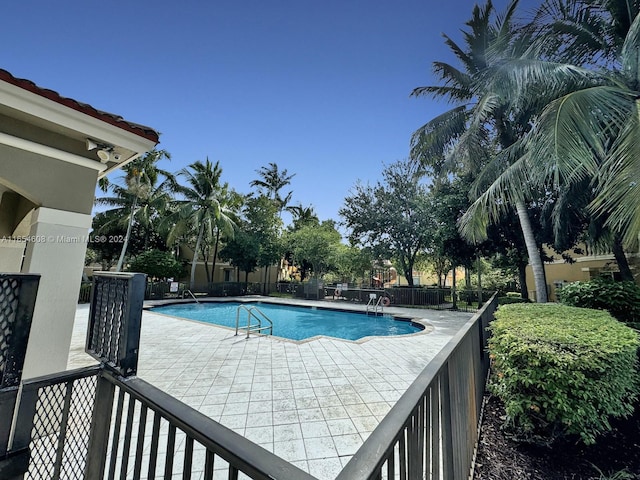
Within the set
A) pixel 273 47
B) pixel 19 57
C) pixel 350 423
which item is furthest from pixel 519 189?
pixel 19 57

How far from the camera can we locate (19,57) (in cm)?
497

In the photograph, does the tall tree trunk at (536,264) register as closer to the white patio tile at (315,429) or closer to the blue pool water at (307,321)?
the blue pool water at (307,321)

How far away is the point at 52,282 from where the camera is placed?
2.79 metres

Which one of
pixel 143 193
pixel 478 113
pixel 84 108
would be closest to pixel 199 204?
pixel 143 193

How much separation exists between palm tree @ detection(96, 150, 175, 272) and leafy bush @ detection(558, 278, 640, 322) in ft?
65.6

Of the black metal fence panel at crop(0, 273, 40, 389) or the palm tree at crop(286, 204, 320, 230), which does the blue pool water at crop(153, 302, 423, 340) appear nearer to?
the black metal fence panel at crop(0, 273, 40, 389)

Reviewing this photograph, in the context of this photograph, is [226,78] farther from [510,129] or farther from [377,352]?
[510,129]

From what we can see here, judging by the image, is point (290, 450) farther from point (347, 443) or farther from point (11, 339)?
point (11, 339)

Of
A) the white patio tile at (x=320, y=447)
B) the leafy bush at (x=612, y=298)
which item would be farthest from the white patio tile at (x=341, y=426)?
the leafy bush at (x=612, y=298)

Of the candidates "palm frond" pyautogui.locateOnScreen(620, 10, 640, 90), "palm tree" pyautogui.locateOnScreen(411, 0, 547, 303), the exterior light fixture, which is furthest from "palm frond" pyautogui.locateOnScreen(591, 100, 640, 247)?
the exterior light fixture

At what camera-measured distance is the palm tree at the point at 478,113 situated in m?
7.45

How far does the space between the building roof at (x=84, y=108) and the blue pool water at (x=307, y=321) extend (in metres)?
8.64

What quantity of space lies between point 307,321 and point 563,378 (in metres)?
11.6

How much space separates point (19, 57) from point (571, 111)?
9.28 m
